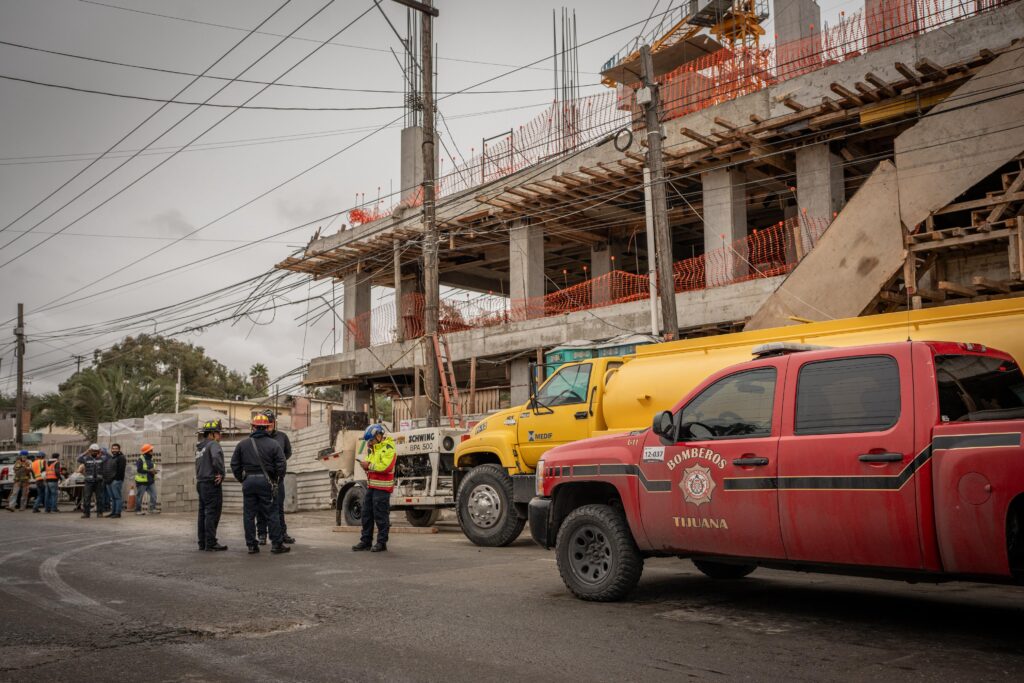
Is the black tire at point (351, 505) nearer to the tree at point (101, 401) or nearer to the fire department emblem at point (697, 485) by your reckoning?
the fire department emblem at point (697, 485)

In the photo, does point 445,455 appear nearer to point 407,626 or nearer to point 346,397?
point 407,626

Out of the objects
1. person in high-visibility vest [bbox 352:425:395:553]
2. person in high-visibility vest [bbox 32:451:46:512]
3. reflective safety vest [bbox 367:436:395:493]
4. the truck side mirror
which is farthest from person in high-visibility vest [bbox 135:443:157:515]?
the truck side mirror

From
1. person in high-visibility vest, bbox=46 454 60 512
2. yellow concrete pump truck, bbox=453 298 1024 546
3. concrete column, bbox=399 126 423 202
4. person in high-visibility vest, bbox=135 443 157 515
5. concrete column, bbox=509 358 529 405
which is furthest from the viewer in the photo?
concrete column, bbox=399 126 423 202

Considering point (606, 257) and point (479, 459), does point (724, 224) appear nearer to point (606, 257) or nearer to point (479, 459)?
point (606, 257)

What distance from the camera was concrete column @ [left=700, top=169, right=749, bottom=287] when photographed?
21.9 meters

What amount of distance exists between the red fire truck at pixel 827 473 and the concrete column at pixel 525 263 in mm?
20081

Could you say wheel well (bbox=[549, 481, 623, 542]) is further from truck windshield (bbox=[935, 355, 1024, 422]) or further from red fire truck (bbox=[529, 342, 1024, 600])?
truck windshield (bbox=[935, 355, 1024, 422])

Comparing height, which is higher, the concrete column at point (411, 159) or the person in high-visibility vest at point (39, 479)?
the concrete column at point (411, 159)

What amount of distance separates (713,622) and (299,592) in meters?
4.02

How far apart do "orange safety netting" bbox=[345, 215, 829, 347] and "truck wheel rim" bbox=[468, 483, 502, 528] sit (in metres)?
8.23

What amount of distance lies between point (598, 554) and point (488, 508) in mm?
5352

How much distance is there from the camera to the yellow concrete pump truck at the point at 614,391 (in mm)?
9297

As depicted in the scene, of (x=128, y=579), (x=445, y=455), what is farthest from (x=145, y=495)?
(x=128, y=579)

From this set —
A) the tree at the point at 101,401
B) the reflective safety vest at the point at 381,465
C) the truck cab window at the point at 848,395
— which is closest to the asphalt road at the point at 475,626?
the truck cab window at the point at 848,395
